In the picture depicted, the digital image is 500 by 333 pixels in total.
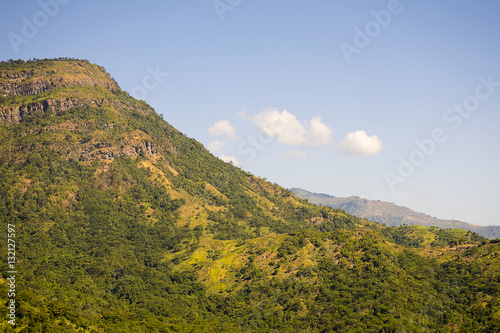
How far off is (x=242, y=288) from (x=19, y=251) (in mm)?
122249

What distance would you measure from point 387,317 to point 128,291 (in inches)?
5005

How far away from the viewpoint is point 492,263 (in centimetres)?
16912

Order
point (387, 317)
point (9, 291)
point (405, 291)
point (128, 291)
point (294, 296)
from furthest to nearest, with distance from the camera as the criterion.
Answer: point (128, 291)
point (294, 296)
point (405, 291)
point (387, 317)
point (9, 291)

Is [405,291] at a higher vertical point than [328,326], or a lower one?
higher

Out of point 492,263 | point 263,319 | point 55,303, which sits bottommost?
point 263,319

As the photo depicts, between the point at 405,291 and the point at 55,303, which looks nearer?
the point at 55,303

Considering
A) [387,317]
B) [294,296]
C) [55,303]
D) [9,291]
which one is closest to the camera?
[9,291]

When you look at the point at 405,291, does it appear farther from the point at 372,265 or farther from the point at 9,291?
the point at 9,291

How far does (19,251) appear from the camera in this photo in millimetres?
199875

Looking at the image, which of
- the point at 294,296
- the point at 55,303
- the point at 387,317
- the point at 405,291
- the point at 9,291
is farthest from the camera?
the point at 294,296

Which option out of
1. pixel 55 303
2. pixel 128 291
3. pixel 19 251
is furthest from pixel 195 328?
pixel 19 251

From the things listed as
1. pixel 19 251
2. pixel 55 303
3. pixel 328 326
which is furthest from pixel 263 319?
pixel 19 251

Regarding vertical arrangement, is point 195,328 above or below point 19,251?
below

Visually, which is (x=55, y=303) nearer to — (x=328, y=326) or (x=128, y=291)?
(x=128, y=291)
